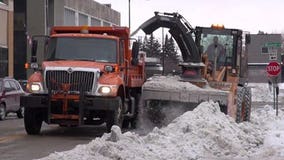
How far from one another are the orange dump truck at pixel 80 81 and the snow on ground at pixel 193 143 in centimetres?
221

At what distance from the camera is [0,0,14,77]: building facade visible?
134 ft

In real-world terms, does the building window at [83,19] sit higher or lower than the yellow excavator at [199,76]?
higher

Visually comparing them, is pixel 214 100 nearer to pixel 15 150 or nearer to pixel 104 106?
pixel 104 106

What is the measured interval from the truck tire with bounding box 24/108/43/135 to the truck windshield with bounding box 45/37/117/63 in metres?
1.48

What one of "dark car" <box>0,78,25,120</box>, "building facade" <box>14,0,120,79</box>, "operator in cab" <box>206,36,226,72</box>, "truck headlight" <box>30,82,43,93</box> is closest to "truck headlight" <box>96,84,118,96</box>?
"truck headlight" <box>30,82,43,93</box>

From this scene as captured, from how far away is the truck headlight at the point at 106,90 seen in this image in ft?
49.8

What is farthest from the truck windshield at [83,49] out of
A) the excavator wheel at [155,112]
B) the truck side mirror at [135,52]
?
the excavator wheel at [155,112]

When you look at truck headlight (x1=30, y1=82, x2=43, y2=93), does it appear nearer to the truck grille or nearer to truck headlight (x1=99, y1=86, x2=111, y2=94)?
the truck grille

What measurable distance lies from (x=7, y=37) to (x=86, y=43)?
88.8ft

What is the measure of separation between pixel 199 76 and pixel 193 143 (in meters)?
6.23

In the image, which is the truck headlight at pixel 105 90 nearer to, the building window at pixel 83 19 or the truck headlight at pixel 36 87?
the truck headlight at pixel 36 87

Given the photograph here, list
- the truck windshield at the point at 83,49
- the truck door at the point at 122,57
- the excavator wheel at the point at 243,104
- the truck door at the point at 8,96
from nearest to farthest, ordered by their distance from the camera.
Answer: the truck windshield at the point at 83,49
the truck door at the point at 122,57
the excavator wheel at the point at 243,104
the truck door at the point at 8,96

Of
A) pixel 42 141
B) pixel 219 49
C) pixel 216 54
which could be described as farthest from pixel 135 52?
pixel 219 49

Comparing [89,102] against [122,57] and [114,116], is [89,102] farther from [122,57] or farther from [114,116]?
[122,57]
